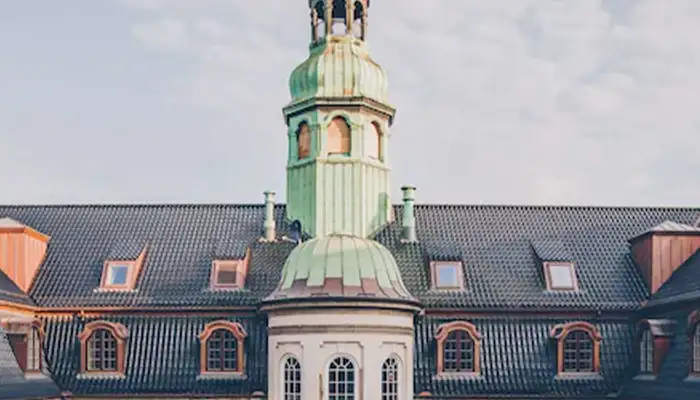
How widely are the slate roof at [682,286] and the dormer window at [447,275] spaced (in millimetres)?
7400

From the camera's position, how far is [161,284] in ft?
136

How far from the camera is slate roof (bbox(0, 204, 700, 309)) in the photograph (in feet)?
135

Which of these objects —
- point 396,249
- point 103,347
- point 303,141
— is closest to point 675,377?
point 396,249

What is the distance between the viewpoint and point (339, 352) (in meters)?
36.3

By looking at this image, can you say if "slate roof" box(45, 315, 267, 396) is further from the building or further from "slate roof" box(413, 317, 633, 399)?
"slate roof" box(413, 317, 633, 399)

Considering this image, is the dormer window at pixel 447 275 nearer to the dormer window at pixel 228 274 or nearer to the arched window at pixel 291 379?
the arched window at pixel 291 379

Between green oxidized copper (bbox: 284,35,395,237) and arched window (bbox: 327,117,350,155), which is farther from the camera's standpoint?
arched window (bbox: 327,117,350,155)

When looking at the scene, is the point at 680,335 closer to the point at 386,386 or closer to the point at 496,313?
the point at 496,313

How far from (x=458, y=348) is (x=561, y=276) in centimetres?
545

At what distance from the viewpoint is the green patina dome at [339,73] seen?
148 ft

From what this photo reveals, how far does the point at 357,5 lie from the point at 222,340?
16.5 metres

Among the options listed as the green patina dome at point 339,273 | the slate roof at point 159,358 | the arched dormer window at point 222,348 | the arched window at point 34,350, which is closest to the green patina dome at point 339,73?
the green patina dome at point 339,273

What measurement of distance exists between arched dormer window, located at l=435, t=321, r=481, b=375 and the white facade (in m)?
3.04

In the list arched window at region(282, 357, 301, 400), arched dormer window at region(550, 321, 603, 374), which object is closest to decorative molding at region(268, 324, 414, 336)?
arched window at region(282, 357, 301, 400)
